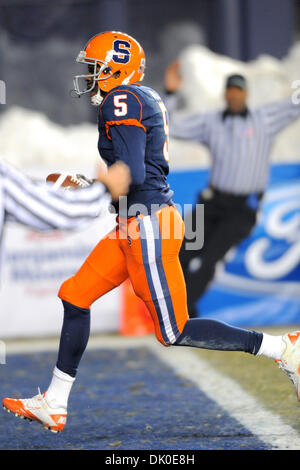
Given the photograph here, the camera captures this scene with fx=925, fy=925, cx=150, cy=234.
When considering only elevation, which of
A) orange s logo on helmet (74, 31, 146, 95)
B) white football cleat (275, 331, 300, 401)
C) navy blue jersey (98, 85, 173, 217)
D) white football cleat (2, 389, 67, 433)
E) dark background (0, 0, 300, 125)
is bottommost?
white football cleat (2, 389, 67, 433)

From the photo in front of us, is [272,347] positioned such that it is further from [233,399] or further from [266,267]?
[266,267]

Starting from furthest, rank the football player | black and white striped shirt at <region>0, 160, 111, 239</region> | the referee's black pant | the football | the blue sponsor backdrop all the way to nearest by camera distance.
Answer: the blue sponsor backdrop → the referee's black pant → the football player → the football → black and white striped shirt at <region>0, 160, 111, 239</region>

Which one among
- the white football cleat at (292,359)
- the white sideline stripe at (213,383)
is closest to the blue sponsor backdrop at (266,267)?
the white sideline stripe at (213,383)

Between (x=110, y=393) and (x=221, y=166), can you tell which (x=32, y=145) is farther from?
(x=110, y=393)

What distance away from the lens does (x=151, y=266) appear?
3.78 metres

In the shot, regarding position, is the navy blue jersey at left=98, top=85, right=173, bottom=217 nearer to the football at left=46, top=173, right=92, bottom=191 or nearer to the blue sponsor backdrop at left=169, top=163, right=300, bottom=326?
the football at left=46, top=173, right=92, bottom=191

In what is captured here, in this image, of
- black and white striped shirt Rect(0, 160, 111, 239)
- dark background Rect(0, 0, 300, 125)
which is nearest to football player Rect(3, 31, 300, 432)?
black and white striped shirt Rect(0, 160, 111, 239)

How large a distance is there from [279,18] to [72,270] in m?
5.67

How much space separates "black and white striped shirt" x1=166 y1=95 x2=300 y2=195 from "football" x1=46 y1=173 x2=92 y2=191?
3.97m

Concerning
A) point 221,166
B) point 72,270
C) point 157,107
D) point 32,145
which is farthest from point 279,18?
point 157,107

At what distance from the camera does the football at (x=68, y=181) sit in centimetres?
343

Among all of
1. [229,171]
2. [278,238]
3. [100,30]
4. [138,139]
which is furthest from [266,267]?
[100,30]

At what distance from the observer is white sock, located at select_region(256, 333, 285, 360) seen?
389 cm

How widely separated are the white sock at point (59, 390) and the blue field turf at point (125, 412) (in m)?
0.20
